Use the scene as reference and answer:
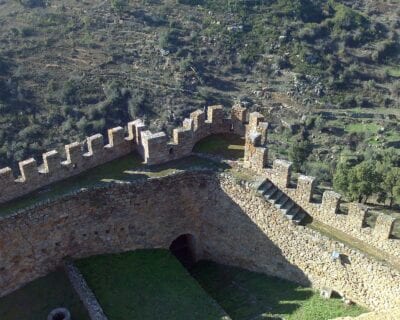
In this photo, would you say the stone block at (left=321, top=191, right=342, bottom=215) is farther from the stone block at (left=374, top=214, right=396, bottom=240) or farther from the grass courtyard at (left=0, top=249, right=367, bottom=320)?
the grass courtyard at (left=0, top=249, right=367, bottom=320)

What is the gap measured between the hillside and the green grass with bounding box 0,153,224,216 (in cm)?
2027

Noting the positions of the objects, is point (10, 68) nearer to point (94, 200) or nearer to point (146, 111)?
point (146, 111)

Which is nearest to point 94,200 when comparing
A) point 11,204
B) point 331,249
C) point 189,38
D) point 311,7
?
point 11,204

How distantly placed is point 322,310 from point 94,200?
774 cm

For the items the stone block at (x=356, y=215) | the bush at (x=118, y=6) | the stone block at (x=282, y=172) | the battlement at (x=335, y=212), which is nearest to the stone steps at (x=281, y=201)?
the battlement at (x=335, y=212)

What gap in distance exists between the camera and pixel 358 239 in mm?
14695

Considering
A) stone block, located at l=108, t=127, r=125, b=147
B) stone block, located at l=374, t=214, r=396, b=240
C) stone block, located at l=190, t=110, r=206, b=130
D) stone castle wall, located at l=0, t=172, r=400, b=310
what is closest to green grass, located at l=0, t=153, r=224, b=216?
stone castle wall, located at l=0, t=172, r=400, b=310

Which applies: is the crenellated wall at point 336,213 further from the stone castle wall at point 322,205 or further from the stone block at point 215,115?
the stone block at point 215,115

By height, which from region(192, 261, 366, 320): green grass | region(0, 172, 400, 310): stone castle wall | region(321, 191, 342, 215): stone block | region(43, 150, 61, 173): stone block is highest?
region(43, 150, 61, 173): stone block

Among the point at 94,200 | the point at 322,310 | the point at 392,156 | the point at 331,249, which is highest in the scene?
the point at 94,200

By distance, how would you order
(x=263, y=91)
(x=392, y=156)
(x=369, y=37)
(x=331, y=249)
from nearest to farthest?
(x=331, y=249)
(x=392, y=156)
(x=263, y=91)
(x=369, y=37)

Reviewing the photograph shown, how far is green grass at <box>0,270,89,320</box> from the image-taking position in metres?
14.1

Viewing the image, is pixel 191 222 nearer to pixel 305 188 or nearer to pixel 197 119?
pixel 197 119

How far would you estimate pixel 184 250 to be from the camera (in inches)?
709
